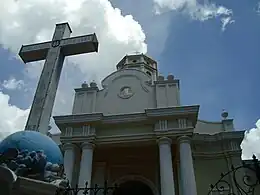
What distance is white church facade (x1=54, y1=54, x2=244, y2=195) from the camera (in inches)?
472

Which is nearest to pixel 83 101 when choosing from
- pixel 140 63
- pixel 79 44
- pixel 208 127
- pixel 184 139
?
pixel 184 139

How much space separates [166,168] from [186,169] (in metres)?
0.69

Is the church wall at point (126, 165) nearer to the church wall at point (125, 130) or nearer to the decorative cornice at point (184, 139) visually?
the church wall at point (125, 130)

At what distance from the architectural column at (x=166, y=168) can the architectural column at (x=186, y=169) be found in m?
0.39

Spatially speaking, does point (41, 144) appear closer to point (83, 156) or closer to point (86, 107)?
point (83, 156)

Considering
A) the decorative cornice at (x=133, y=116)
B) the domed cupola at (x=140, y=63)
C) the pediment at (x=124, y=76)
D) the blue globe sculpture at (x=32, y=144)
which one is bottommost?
the blue globe sculpture at (x=32, y=144)

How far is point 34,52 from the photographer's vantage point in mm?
8547

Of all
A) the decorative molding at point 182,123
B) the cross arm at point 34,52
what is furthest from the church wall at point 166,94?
the cross arm at point 34,52

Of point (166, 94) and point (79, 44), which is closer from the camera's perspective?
point (79, 44)

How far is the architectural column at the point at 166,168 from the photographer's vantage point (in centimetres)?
1088

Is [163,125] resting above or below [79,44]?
above

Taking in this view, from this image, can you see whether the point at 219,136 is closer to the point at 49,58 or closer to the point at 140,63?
the point at 140,63

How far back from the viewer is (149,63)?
73.1 feet

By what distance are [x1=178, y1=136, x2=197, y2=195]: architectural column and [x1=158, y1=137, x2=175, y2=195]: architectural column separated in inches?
15.3
